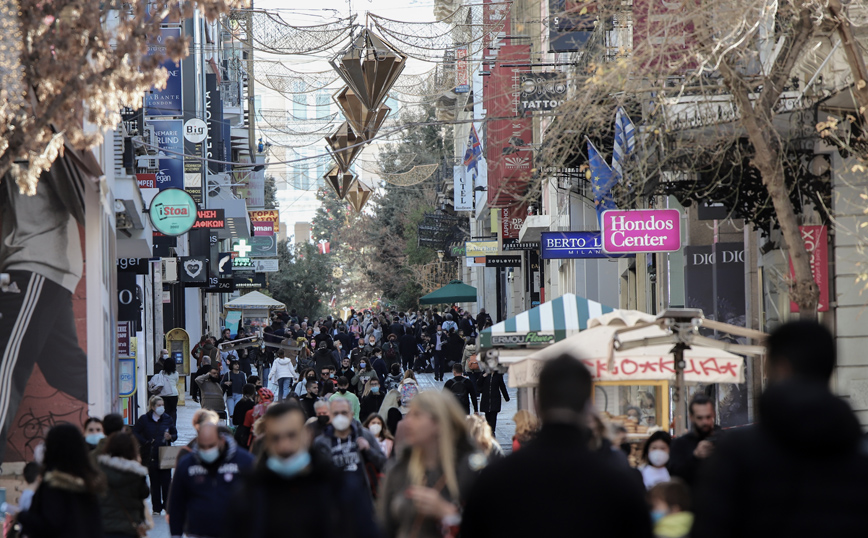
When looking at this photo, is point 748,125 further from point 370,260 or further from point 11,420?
point 370,260

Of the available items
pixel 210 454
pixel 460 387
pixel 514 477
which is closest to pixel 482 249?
pixel 460 387

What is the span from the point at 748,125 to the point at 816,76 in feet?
8.02

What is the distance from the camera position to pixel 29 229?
15.0 metres

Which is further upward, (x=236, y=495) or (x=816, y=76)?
(x=816, y=76)

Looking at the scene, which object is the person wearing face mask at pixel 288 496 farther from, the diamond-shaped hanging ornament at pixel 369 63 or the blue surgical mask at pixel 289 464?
the diamond-shaped hanging ornament at pixel 369 63

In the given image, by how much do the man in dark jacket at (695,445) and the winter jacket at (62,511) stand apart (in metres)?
3.68

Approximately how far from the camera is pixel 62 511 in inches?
262

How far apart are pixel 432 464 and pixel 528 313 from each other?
1092cm

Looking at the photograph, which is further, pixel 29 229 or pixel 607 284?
pixel 607 284

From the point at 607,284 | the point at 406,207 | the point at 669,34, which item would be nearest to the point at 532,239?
the point at 607,284

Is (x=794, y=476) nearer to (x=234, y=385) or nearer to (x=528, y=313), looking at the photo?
(x=528, y=313)

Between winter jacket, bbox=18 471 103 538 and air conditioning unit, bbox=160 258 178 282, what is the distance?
26604 mm

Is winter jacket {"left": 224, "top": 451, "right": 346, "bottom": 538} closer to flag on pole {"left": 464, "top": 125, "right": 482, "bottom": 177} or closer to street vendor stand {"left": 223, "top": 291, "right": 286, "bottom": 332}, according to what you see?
flag on pole {"left": 464, "top": 125, "right": 482, "bottom": 177}

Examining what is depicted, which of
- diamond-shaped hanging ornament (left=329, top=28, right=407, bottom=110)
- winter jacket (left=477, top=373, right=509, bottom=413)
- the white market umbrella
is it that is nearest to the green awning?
winter jacket (left=477, top=373, right=509, bottom=413)
